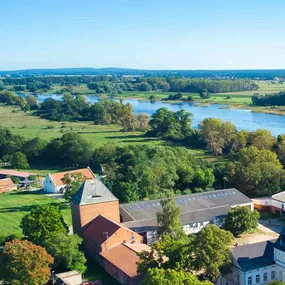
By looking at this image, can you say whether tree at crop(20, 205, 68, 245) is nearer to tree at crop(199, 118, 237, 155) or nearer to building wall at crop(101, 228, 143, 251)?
building wall at crop(101, 228, 143, 251)

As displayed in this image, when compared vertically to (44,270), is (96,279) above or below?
below

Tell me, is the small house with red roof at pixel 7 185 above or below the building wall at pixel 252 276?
below

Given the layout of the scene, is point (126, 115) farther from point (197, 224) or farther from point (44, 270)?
point (44, 270)

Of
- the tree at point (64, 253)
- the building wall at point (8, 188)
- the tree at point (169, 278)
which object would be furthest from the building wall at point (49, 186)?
the tree at point (169, 278)

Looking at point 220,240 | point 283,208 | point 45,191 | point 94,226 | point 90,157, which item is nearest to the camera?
point 220,240

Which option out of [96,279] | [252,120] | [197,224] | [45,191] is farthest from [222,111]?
[96,279]

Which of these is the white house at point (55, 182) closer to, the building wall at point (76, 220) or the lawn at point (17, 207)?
the lawn at point (17, 207)

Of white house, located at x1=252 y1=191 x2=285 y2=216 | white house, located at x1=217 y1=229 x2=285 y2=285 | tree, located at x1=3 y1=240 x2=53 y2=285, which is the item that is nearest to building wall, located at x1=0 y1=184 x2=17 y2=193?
tree, located at x1=3 y1=240 x2=53 y2=285
